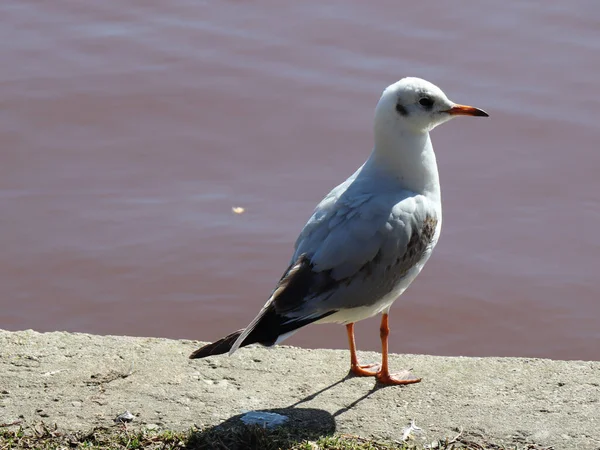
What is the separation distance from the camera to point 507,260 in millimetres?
6848

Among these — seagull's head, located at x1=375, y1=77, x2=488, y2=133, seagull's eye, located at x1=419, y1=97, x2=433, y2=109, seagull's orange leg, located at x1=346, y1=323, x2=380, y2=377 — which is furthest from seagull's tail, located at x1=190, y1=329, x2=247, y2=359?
seagull's eye, located at x1=419, y1=97, x2=433, y2=109

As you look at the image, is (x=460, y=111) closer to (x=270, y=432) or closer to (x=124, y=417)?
(x=270, y=432)

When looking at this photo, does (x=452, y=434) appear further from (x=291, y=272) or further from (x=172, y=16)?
(x=172, y=16)

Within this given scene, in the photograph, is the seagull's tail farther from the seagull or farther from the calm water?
the calm water

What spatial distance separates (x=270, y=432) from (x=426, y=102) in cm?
175

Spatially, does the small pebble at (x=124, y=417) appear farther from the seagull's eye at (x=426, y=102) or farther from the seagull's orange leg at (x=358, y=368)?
the seagull's eye at (x=426, y=102)

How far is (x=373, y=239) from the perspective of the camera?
14.5 feet

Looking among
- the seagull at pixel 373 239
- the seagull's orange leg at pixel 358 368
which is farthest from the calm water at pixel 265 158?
the seagull at pixel 373 239

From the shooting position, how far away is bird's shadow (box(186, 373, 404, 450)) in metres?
4.05

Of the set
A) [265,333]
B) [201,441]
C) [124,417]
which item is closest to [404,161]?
[265,333]

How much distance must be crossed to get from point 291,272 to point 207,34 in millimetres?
5633

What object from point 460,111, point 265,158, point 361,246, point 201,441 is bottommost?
point 201,441

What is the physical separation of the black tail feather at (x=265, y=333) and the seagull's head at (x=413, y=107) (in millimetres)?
1129

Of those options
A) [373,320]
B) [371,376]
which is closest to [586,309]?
[373,320]
